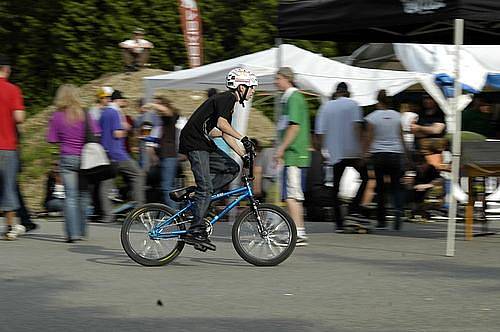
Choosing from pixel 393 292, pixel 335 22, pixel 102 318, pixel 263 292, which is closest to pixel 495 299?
pixel 393 292

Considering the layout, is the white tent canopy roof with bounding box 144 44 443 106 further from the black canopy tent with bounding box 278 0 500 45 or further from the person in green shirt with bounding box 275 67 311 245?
the person in green shirt with bounding box 275 67 311 245

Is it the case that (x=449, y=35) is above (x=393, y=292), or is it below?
above

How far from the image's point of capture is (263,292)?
30.4ft

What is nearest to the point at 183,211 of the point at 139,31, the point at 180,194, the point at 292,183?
the point at 180,194

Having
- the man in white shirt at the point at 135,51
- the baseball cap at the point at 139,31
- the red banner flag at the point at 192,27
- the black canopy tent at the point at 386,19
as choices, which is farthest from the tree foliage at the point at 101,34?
the black canopy tent at the point at 386,19

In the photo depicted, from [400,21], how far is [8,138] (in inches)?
177

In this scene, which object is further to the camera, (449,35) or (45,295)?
(449,35)

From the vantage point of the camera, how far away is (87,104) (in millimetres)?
21750

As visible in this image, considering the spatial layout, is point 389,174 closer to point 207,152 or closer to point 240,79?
point 240,79

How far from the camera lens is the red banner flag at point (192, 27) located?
20703 mm

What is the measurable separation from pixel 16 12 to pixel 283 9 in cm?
1645

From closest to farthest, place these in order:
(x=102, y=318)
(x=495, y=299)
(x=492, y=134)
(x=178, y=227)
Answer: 1. (x=102, y=318)
2. (x=495, y=299)
3. (x=178, y=227)
4. (x=492, y=134)

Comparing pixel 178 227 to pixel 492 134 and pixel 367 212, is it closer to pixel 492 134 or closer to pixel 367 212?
pixel 367 212

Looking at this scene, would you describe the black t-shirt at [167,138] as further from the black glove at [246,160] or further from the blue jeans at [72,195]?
the black glove at [246,160]
